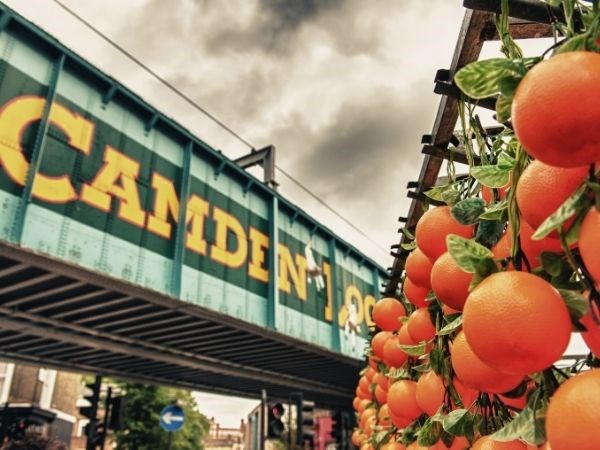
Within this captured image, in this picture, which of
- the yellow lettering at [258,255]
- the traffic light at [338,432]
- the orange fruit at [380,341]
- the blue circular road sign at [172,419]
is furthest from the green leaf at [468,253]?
the traffic light at [338,432]

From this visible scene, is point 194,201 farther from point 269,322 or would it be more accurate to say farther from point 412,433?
point 412,433

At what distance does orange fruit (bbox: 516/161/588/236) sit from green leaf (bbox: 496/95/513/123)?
15 cm

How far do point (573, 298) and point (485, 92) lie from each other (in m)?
0.40

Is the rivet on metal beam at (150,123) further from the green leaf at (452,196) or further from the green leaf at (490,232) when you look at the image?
the green leaf at (490,232)

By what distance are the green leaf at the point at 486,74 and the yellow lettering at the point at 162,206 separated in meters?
9.86

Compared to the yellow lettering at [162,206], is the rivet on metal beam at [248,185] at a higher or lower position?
higher

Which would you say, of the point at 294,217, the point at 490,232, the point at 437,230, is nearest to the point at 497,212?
the point at 490,232

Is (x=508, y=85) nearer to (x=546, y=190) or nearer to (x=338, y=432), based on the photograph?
(x=546, y=190)

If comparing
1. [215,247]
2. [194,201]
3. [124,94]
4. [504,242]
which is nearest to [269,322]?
[215,247]

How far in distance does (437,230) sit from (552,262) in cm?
53

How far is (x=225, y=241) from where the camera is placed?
12.1 metres

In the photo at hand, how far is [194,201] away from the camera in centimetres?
1152

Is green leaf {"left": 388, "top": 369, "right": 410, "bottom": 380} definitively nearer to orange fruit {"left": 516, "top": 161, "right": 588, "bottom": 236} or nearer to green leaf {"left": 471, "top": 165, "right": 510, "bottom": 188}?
green leaf {"left": 471, "top": 165, "right": 510, "bottom": 188}

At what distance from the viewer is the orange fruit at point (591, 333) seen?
698 millimetres
